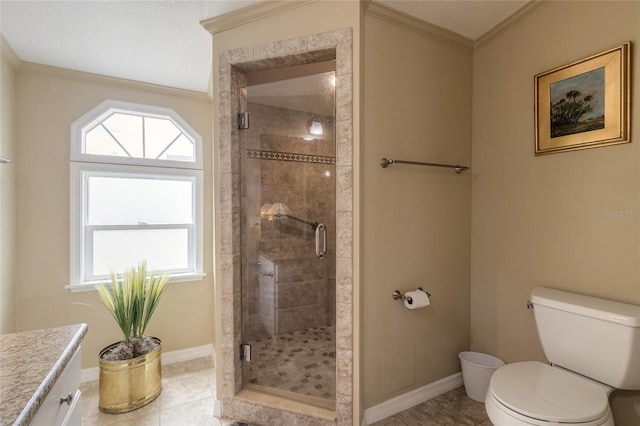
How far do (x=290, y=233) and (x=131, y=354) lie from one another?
134 cm

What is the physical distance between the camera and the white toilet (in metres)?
1.17

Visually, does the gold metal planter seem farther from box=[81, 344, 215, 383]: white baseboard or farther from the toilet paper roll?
the toilet paper roll

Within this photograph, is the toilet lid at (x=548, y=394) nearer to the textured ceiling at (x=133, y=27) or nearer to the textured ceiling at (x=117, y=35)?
the textured ceiling at (x=133, y=27)

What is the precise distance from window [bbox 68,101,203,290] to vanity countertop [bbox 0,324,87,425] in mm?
1469

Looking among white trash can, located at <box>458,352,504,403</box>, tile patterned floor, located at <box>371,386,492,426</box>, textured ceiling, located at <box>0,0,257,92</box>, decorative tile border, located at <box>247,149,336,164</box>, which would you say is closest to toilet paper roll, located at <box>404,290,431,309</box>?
white trash can, located at <box>458,352,504,403</box>

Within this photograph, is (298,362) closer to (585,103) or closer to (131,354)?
(131,354)

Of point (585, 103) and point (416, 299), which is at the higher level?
point (585, 103)

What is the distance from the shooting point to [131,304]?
198cm

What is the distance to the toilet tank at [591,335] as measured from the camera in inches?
49.9

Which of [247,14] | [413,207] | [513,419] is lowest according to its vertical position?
[513,419]

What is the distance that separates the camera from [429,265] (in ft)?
6.43

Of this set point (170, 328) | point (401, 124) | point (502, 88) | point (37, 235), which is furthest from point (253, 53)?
point (170, 328)

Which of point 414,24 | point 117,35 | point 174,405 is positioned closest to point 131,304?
point 174,405

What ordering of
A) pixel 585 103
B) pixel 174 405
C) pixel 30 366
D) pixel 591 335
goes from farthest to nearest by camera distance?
pixel 174 405, pixel 585 103, pixel 591 335, pixel 30 366
